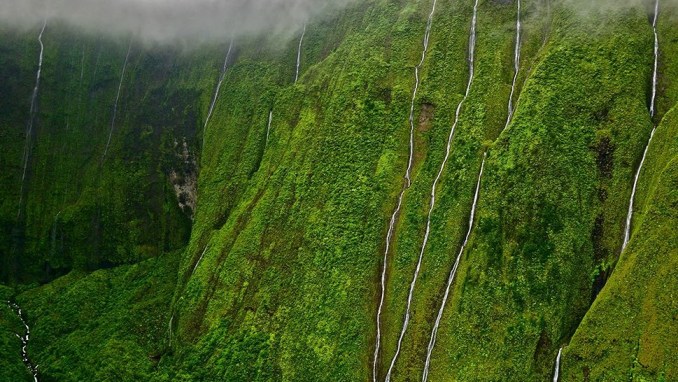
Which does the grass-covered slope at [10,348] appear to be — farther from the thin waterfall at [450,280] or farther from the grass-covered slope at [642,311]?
the grass-covered slope at [642,311]

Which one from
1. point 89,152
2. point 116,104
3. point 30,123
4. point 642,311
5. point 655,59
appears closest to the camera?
point 642,311

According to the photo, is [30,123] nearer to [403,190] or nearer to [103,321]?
[103,321]

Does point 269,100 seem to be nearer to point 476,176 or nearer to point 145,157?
point 145,157

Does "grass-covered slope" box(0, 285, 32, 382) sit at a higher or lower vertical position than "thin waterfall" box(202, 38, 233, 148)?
lower

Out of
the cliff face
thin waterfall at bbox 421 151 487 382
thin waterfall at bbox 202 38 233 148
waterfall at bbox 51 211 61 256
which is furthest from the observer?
thin waterfall at bbox 202 38 233 148

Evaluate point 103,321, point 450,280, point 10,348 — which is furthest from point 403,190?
point 10,348

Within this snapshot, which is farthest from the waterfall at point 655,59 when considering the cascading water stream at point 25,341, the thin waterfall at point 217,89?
the cascading water stream at point 25,341

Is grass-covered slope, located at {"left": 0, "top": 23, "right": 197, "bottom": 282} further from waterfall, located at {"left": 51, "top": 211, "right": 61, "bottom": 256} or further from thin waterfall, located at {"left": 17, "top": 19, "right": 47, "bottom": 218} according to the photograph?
thin waterfall, located at {"left": 17, "top": 19, "right": 47, "bottom": 218}

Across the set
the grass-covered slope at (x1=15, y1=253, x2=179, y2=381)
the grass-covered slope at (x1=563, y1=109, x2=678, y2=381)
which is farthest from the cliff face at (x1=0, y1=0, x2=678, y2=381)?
the grass-covered slope at (x1=15, y1=253, x2=179, y2=381)
